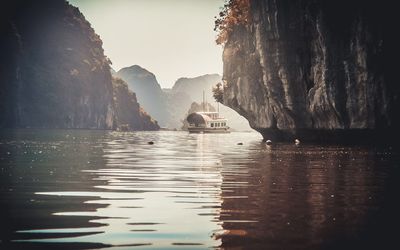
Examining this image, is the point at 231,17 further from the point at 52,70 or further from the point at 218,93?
the point at 52,70

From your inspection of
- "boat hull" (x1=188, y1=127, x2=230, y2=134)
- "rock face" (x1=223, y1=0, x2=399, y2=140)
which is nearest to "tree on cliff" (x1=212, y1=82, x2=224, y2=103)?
"rock face" (x1=223, y1=0, x2=399, y2=140)

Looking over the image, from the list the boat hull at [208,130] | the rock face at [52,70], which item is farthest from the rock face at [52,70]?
the boat hull at [208,130]

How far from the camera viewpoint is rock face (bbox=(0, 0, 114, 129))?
147 meters

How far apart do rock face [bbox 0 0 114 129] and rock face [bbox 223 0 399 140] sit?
9523 cm

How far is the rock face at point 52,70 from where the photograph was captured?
482 ft

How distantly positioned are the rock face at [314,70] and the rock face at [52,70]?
95229 mm

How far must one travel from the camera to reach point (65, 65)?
170 m

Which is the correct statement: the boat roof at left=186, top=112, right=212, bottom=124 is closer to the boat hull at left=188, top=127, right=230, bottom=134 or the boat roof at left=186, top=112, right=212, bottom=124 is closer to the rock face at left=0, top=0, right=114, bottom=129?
the boat hull at left=188, top=127, right=230, bottom=134

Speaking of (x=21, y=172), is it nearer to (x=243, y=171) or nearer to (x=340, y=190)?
(x=243, y=171)

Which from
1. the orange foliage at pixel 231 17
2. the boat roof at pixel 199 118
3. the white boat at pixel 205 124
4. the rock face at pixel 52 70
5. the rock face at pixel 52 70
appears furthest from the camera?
the rock face at pixel 52 70

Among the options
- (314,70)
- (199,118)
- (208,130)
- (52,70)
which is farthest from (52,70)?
(314,70)

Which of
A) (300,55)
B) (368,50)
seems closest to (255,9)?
(300,55)

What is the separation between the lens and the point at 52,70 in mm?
164125

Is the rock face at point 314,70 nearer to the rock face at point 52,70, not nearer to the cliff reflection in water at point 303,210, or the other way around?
the cliff reflection in water at point 303,210
